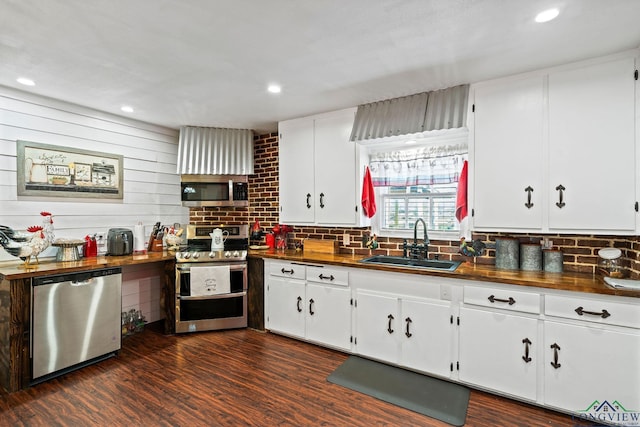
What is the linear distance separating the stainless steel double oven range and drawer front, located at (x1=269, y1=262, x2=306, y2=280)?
0.38m

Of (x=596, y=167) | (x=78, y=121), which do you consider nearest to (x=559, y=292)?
(x=596, y=167)

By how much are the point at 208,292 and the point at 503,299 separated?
2870mm

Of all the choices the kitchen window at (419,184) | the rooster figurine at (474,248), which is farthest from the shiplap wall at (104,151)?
the rooster figurine at (474,248)

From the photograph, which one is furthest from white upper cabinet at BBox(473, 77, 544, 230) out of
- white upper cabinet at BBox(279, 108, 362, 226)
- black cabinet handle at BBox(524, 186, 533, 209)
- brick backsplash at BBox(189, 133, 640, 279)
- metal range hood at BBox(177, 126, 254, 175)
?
metal range hood at BBox(177, 126, 254, 175)

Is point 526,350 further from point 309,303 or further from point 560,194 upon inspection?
point 309,303

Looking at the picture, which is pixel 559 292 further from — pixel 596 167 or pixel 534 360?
pixel 596 167

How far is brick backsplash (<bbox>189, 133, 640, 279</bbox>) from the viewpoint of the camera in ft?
7.77

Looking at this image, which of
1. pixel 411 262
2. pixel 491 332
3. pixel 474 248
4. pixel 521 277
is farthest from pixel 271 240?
pixel 521 277

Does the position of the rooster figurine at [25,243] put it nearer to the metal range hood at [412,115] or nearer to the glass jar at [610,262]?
the metal range hood at [412,115]

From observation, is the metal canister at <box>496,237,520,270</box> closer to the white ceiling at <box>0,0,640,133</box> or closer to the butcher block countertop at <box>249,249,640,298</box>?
the butcher block countertop at <box>249,249,640,298</box>

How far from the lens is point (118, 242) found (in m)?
3.30

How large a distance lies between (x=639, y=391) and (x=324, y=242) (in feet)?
8.70

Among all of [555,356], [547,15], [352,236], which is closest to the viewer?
[547,15]

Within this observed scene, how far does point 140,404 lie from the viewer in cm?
221
